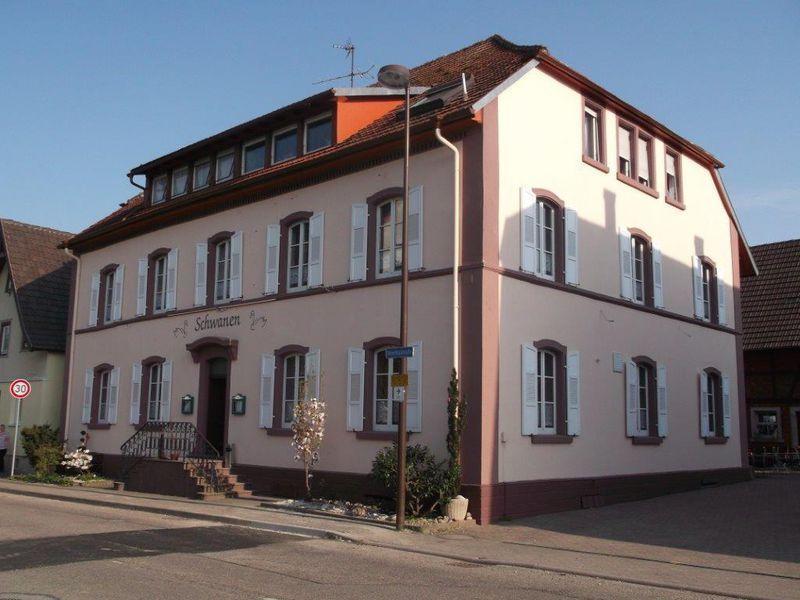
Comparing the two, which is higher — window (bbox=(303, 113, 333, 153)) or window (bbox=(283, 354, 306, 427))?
window (bbox=(303, 113, 333, 153))

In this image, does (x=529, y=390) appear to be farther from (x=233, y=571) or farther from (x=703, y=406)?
(x=703, y=406)

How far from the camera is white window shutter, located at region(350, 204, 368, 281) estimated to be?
692 inches

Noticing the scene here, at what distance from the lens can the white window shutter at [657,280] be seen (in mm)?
20498

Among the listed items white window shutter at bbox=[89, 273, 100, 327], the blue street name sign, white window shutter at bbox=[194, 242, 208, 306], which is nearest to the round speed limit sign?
white window shutter at bbox=[89, 273, 100, 327]

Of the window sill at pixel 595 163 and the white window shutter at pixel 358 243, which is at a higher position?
the window sill at pixel 595 163

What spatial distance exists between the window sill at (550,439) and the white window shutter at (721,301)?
869 cm

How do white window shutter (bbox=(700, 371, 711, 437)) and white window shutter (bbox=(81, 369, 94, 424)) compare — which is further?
white window shutter (bbox=(81, 369, 94, 424))

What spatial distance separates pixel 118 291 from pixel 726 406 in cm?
1726

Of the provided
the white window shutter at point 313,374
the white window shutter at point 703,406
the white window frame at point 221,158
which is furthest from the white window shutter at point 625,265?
the white window frame at point 221,158

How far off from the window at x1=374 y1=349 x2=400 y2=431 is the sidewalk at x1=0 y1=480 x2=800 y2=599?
2.44 metres

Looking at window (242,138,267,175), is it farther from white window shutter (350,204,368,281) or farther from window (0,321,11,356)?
window (0,321,11,356)

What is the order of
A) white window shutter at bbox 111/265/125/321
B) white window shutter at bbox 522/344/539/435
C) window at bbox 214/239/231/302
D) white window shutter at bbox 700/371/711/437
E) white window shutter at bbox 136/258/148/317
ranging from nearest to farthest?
white window shutter at bbox 522/344/539/435 < window at bbox 214/239/231/302 < white window shutter at bbox 700/371/711/437 < white window shutter at bbox 136/258/148/317 < white window shutter at bbox 111/265/125/321

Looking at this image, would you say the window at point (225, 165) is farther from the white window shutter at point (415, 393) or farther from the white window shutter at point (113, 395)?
the white window shutter at point (415, 393)

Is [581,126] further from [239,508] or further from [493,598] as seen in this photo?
[493,598]
